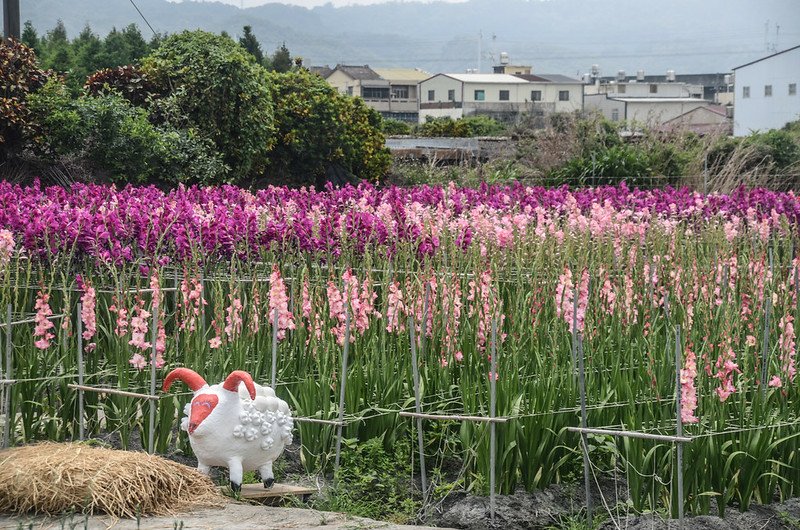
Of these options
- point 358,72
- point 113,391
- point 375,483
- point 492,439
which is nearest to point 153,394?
point 113,391

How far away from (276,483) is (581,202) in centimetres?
672

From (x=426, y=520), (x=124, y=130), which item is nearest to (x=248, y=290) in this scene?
(x=426, y=520)

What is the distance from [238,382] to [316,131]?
41.7ft

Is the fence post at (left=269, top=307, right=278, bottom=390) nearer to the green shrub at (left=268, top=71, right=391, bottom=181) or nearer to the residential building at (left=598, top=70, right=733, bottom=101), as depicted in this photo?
the green shrub at (left=268, top=71, right=391, bottom=181)

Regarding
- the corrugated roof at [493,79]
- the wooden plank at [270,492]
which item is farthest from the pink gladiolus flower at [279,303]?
the corrugated roof at [493,79]

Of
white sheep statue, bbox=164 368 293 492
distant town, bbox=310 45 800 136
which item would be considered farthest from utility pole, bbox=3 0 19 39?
distant town, bbox=310 45 800 136

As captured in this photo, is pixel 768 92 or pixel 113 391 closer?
pixel 113 391

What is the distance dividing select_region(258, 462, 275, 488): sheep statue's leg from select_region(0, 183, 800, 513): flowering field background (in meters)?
0.43

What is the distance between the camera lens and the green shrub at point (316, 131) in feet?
58.1

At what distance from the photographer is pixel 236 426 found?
17.3 ft

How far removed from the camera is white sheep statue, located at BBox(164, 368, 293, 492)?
530cm

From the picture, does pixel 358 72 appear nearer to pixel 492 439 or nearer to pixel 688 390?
pixel 492 439

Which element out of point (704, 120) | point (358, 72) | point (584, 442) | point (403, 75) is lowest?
point (584, 442)

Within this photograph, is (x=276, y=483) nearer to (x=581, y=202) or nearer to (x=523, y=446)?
(x=523, y=446)
